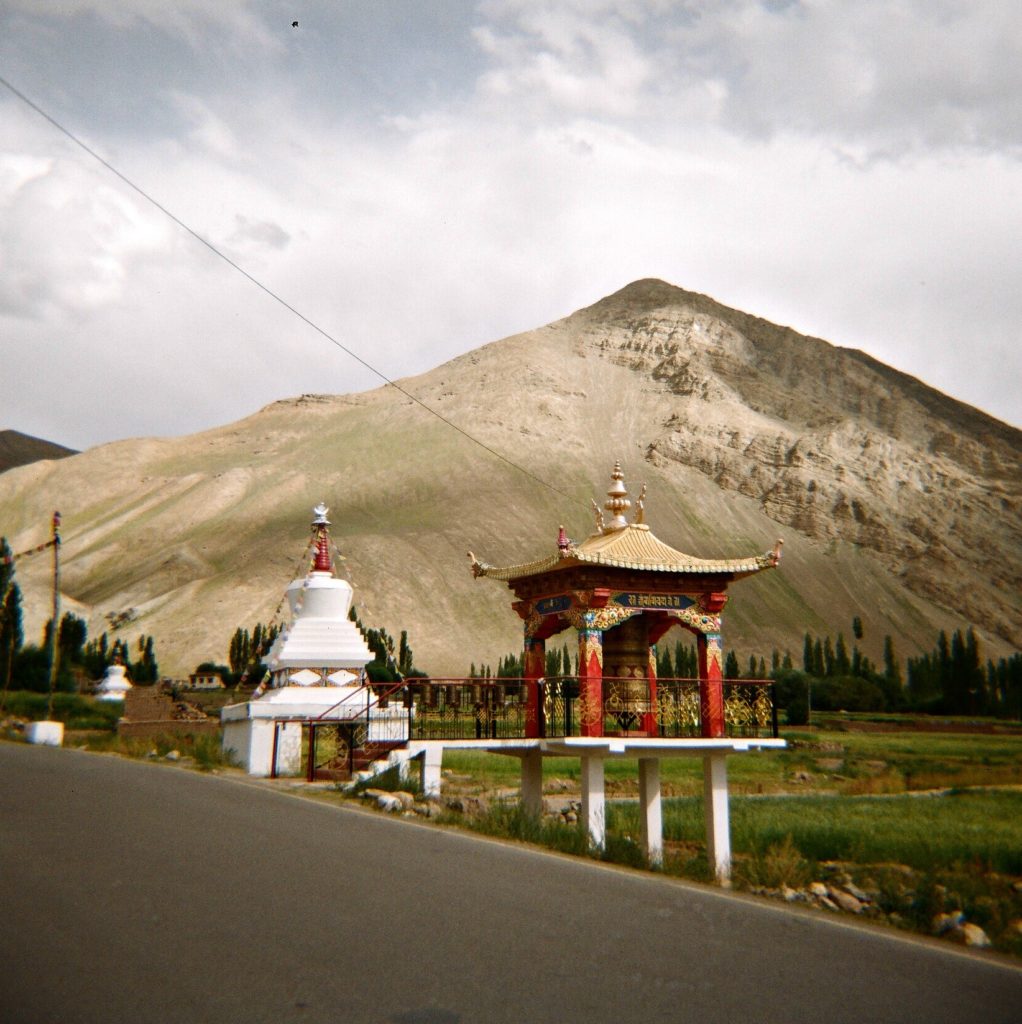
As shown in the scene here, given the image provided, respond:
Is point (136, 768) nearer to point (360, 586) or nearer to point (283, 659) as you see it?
point (283, 659)

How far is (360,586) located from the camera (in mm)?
93000

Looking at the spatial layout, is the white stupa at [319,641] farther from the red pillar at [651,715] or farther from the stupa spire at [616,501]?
the red pillar at [651,715]

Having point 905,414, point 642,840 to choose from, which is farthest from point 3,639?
point 905,414

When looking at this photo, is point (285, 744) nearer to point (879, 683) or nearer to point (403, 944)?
point (403, 944)

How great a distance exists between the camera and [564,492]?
114875 millimetres

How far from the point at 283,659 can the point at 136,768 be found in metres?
5.75

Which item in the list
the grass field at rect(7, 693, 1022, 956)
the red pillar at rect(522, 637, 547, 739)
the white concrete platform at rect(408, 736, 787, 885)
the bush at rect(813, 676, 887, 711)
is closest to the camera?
the grass field at rect(7, 693, 1022, 956)

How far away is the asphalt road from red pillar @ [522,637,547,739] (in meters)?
6.89

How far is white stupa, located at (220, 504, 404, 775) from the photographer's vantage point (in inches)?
837

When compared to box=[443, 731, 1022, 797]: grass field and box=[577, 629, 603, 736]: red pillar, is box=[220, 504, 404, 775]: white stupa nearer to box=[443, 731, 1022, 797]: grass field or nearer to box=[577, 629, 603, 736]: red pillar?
box=[577, 629, 603, 736]: red pillar

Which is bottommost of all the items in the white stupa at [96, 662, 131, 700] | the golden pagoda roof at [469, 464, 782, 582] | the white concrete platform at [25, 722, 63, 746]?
the white concrete platform at [25, 722, 63, 746]

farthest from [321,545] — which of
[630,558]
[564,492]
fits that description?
[564,492]

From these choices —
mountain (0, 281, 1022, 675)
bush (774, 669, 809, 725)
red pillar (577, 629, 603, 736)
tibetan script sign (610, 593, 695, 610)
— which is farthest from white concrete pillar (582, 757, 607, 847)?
mountain (0, 281, 1022, 675)

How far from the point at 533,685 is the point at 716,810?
3.54 metres
